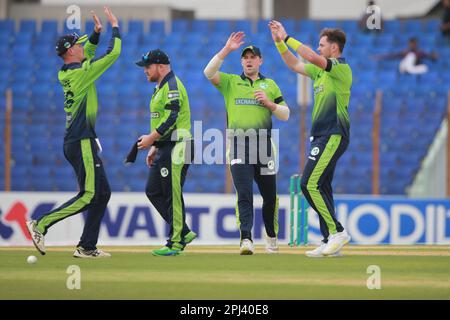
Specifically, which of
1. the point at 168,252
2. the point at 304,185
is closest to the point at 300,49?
the point at 304,185

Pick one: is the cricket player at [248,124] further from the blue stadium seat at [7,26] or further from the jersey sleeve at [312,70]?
the blue stadium seat at [7,26]

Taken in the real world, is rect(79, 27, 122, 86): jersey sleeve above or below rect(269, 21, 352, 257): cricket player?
above

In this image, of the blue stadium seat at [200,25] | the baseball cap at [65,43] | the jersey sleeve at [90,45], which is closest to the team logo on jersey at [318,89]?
the jersey sleeve at [90,45]

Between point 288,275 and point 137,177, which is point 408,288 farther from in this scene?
point 137,177

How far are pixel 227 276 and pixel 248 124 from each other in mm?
2530

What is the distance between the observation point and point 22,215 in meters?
16.7

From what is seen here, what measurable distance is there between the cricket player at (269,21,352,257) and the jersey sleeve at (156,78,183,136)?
1.12 metres

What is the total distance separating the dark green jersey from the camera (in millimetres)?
10539

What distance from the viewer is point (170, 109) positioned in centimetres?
1057

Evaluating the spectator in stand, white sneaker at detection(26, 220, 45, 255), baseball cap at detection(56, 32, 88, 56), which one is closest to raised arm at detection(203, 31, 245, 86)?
baseball cap at detection(56, 32, 88, 56)

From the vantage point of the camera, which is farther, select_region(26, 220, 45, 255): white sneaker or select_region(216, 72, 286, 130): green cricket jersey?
select_region(216, 72, 286, 130): green cricket jersey

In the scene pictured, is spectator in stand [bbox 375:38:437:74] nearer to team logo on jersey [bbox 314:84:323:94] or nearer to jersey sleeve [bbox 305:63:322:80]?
jersey sleeve [bbox 305:63:322:80]

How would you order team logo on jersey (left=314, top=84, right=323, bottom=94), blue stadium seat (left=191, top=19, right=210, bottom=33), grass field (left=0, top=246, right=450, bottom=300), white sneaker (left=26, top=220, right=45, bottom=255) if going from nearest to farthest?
grass field (left=0, top=246, right=450, bottom=300), white sneaker (left=26, top=220, right=45, bottom=255), team logo on jersey (left=314, top=84, right=323, bottom=94), blue stadium seat (left=191, top=19, right=210, bottom=33)

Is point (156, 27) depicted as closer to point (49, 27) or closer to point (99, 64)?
point (49, 27)
